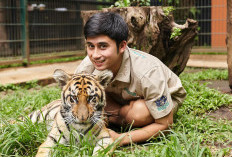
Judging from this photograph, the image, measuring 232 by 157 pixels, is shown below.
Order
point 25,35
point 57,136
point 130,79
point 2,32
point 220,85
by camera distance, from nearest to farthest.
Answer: point 57,136
point 130,79
point 220,85
point 2,32
point 25,35

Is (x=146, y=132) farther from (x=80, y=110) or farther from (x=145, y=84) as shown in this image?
(x=80, y=110)

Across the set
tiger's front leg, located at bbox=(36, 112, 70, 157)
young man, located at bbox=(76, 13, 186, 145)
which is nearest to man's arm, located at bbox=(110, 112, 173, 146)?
young man, located at bbox=(76, 13, 186, 145)

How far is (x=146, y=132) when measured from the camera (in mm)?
3092

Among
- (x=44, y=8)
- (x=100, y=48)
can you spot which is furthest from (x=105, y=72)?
(x=44, y=8)

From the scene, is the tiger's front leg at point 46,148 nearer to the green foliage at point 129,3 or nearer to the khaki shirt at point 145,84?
the khaki shirt at point 145,84

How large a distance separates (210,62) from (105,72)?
6.74 m

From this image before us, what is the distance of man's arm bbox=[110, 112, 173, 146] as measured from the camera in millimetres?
3049

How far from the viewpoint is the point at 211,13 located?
30.9 ft

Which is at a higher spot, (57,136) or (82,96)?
(82,96)

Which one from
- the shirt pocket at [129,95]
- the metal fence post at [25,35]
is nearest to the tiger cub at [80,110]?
the shirt pocket at [129,95]

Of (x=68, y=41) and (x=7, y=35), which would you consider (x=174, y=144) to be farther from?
(x=68, y=41)

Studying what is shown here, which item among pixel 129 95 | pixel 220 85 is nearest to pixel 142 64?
pixel 129 95

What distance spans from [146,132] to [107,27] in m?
1.08

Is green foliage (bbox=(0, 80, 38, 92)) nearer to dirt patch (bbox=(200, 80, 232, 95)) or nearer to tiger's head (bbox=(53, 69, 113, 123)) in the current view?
dirt patch (bbox=(200, 80, 232, 95))
